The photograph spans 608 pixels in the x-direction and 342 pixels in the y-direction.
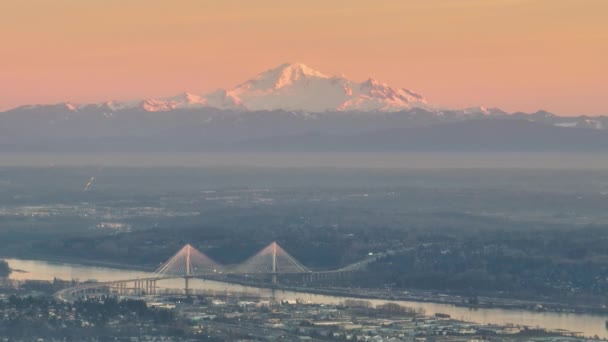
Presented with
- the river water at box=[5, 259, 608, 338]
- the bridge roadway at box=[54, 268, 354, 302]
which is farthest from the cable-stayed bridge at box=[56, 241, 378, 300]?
the river water at box=[5, 259, 608, 338]

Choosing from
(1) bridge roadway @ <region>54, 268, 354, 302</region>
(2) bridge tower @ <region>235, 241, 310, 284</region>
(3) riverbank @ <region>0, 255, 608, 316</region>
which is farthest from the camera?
(2) bridge tower @ <region>235, 241, 310, 284</region>

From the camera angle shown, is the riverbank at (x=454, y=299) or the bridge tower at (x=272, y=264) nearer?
the riverbank at (x=454, y=299)

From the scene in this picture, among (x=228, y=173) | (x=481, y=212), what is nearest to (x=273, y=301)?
(x=481, y=212)

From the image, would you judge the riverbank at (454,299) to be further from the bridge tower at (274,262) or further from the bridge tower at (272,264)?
the bridge tower at (272,264)

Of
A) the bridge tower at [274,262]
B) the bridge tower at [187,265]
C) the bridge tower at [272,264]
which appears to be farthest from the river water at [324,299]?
the bridge tower at [272,264]

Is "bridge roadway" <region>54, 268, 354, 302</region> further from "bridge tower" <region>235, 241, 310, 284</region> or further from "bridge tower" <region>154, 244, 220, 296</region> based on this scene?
"bridge tower" <region>154, 244, 220, 296</region>
